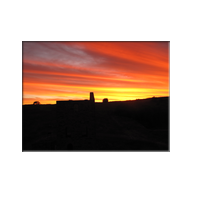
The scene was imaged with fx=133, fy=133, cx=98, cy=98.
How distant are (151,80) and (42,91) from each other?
8101mm

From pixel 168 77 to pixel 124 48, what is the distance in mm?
3684

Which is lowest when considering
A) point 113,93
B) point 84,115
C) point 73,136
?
point 73,136

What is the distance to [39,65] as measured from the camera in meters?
9.34

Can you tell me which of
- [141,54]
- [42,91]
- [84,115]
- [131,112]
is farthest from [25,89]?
[131,112]

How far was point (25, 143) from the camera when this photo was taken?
872 centimetres

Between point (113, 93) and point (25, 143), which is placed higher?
point (113, 93)

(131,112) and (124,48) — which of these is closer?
(124,48)
